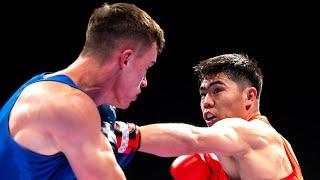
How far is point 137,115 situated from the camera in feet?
16.3

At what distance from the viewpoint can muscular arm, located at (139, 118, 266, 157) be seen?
1.88 m

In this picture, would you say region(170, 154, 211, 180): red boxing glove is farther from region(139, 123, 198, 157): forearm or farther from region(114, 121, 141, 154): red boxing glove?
region(114, 121, 141, 154): red boxing glove

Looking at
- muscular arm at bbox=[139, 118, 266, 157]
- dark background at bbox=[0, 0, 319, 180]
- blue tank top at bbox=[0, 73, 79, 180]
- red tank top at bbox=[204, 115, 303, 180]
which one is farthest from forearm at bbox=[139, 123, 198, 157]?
dark background at bbox=[0, 0, 319, 180]

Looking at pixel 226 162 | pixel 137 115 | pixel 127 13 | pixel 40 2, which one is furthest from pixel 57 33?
pixel 127 13

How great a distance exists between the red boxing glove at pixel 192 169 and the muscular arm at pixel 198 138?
0.28 meters

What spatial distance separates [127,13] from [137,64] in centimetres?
14

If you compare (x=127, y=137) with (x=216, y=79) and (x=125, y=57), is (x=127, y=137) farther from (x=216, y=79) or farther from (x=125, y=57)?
(x=216, y=79)

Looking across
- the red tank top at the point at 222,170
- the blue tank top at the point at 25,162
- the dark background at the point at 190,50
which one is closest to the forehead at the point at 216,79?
the red tank top at the point at 222,170

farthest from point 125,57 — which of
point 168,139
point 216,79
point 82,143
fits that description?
point 216,79

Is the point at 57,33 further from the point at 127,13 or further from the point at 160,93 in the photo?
the point at 127,13

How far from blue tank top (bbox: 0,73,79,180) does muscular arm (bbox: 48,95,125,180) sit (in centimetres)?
9

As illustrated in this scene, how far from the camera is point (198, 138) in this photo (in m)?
1.98

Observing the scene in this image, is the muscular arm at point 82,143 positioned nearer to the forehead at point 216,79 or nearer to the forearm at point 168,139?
the forearm at point 168,139

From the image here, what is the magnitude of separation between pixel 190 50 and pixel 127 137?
11.3 ft
